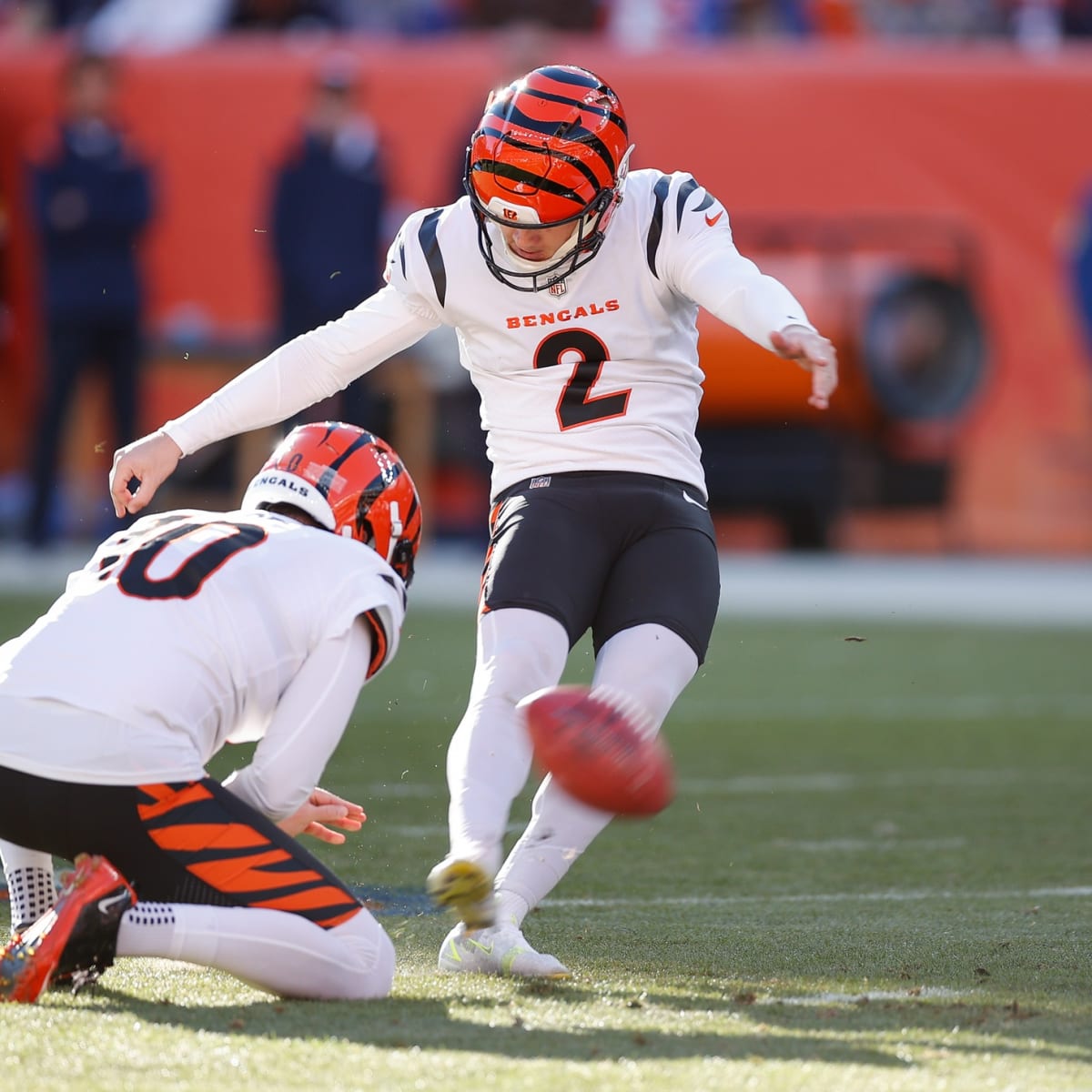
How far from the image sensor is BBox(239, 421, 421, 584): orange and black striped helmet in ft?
11.9

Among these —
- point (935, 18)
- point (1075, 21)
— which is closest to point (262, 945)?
point (935, 18)

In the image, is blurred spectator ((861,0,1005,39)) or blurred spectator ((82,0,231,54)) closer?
blurred spectator ((82,0,231,54))

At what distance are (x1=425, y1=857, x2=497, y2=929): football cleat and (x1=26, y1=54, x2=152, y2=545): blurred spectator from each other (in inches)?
279

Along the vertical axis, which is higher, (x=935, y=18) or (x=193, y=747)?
(x=935, y=18)

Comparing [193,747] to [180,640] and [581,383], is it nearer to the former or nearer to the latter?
[180,640]

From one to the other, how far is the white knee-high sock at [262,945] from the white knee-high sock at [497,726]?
27 cm

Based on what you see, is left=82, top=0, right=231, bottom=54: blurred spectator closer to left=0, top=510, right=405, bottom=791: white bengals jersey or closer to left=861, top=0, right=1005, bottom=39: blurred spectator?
left=861, top=0, right=1005, bottom=39: blurred spectator

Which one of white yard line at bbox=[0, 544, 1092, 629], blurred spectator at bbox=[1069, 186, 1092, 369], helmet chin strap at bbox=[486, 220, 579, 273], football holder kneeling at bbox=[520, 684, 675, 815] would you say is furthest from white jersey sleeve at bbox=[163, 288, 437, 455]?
blurred spectator at bbox=[1069, 186, 1092, 369]

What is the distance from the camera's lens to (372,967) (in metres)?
3.28

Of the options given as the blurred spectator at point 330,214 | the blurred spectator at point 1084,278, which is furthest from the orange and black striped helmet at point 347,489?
the blurred spectator at point 1084,278

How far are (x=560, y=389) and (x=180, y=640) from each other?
1021 mm

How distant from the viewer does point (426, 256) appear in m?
4.05

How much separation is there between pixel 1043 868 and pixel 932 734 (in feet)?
7.44

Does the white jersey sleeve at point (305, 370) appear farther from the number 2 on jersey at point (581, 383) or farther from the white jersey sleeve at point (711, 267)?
the white jersey sleeve at point (711, 267)
